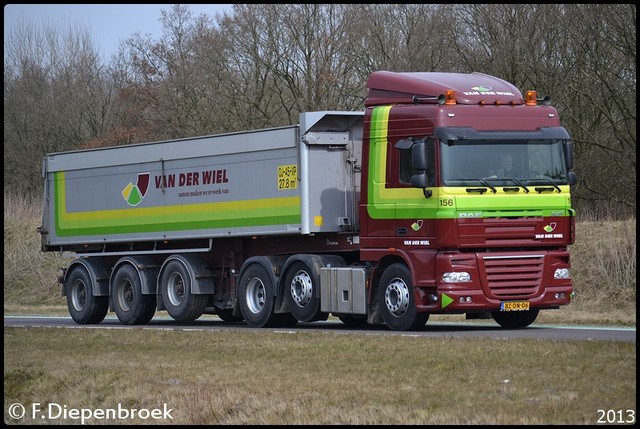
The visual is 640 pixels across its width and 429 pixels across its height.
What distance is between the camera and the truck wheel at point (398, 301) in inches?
809

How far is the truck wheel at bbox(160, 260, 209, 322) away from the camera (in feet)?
81.6

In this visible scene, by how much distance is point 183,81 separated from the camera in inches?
1783

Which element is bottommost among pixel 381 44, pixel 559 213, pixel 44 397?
pixel 44 397

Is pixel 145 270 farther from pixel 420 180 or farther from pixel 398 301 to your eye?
pixel 420 180

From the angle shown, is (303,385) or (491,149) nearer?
(303,385)

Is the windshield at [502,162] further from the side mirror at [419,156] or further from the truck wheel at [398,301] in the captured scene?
the truck wheel at [398,301]

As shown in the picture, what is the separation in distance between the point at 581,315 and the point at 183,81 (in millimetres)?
23488

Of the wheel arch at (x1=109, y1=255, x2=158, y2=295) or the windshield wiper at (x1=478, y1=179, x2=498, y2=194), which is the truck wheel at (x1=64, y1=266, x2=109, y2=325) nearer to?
the wheel arch at (x1=109, y1=255, x2=158, y2=295)

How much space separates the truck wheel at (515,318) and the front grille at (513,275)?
3.93ft

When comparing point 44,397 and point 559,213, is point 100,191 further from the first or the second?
point 44,397

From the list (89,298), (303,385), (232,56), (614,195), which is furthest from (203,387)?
(232,56)

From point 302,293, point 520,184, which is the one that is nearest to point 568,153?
point 520,184

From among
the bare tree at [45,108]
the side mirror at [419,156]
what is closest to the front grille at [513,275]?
the side mirror at [419,156]

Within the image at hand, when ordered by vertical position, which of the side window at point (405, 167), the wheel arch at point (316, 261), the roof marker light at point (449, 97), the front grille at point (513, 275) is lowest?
the front grille at point (513, 275)
